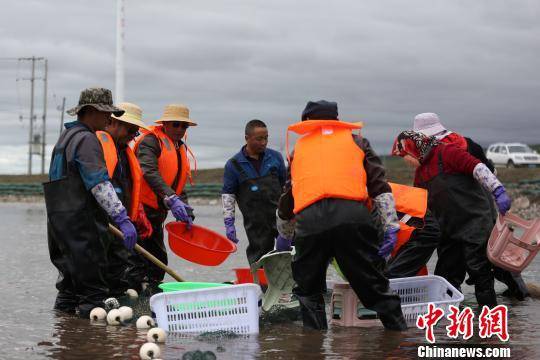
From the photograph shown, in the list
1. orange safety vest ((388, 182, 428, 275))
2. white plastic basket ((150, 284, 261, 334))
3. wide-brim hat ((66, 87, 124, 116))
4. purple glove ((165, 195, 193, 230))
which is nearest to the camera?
white plastic basket ((150, 284, 261, 334))

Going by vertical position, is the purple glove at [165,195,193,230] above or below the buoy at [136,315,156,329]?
above

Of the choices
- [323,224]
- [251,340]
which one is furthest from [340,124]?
[251,340]

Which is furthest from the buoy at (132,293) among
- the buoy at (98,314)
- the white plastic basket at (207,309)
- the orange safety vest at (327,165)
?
the orange safety vest at (327,165)

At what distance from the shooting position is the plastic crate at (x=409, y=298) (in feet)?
27.0

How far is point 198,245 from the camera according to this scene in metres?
9.30

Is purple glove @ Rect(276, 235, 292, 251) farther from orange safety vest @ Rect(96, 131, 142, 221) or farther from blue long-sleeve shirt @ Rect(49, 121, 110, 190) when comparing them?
blue long-sleeve shirt @ Rect(49, 121, 110, 190)

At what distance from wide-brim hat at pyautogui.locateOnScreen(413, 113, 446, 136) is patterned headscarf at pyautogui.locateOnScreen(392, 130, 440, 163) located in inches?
2.2

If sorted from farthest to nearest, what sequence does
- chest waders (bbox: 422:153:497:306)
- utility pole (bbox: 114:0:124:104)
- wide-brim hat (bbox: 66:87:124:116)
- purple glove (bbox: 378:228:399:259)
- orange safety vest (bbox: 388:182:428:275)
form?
utility pole (bbox: 114:0:124:104) → chest waders (bbox: 422:153:497:306) → orange safety vest (bbox: 388:182:428:275) → wide-brim hat (bbox: 66:87:124:116) → purple glove (bbox: 378:228:399:259)

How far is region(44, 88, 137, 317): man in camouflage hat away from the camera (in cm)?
809

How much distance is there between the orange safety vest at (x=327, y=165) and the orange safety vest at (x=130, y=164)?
189 cm

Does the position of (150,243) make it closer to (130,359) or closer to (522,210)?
(130,359)

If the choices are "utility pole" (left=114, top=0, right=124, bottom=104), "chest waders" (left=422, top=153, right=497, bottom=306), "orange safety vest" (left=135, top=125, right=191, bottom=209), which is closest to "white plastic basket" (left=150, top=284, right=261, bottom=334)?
"chest waders" (left=422, top=153, right=497, bottom=306)

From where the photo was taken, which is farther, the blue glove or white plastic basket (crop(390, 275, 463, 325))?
the blue glove

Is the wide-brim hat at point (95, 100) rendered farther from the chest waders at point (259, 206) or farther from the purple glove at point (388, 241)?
the purple glove at point (388, 241)
